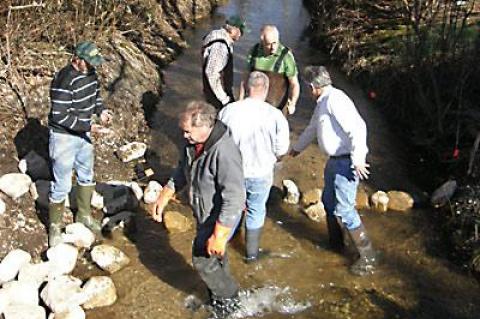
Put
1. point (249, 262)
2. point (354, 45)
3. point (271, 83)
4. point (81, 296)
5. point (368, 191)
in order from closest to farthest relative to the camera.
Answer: point (81, 296) → point (249, 262) → point (271, 83) → point (368, 191) → point (354, 45)

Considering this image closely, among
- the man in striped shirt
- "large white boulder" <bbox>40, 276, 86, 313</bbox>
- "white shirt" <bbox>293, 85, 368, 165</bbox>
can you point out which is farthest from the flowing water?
"white shirt" <bbox>293, 85, 368, 165</bbox>

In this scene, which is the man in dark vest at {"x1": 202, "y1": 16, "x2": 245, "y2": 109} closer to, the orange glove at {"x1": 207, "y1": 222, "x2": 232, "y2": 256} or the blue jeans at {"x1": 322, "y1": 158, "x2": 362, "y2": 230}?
the blue jeans at {"x1": 322, "y1": 158, "x2": 362, "y2": 230}

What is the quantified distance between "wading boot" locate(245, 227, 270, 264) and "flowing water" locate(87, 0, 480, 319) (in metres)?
0.08

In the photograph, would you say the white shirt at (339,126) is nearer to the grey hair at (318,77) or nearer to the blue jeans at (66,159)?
the grey hair at (318,77)

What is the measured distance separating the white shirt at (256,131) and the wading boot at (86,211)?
5.08 feet

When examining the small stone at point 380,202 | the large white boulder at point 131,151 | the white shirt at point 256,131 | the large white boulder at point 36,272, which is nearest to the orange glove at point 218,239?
the white shirt at point 256,131

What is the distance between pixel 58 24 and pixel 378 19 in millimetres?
5697

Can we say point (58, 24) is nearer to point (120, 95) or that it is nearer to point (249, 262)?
point (120, 95)

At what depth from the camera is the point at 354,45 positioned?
33.5 ft

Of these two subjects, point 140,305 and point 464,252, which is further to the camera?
point 464,252

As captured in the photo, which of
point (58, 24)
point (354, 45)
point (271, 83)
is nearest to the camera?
point (271, 83)

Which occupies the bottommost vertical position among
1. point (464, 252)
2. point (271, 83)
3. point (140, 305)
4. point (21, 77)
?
point (140, 305)

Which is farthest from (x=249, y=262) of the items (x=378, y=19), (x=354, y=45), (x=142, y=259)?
(x=378, y=19)

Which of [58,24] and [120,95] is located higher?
[58,24]
